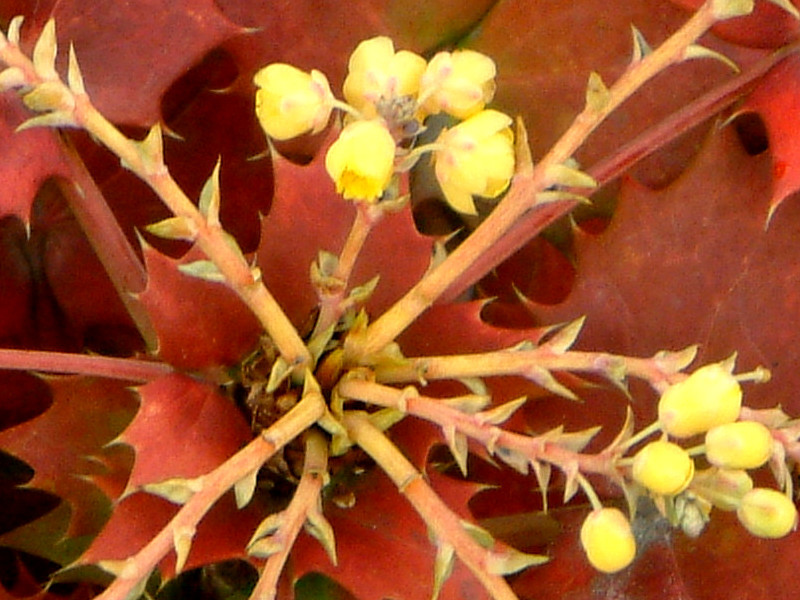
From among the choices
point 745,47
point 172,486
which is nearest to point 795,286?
point 745,47

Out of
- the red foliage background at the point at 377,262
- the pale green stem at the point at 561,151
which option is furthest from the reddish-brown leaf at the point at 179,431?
the pale green stem at the point at 561,151

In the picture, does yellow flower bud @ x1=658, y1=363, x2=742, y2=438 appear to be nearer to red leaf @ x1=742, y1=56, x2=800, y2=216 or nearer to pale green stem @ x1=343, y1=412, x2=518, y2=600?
pale green stem @ x1=343, y1=412, x2=518, y2=600

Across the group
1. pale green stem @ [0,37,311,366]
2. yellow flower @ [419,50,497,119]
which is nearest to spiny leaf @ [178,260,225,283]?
pale green stem @ [0,37,311,366]

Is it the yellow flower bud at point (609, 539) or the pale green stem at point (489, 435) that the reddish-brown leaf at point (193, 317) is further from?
the yellow flower bud at point (609, 539)

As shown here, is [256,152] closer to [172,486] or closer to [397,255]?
[397,255]

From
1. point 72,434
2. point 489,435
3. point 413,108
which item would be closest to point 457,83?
point 413,108

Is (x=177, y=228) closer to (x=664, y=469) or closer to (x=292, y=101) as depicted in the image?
(x=292, y=101)
